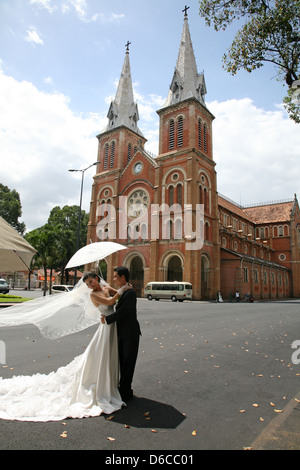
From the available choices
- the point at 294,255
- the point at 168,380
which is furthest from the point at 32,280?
the point at 168,380

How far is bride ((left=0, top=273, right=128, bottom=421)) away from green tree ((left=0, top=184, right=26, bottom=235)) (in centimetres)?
5069

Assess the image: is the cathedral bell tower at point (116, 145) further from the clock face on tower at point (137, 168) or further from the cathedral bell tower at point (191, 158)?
the cathedral bell tower at point (191, 158)

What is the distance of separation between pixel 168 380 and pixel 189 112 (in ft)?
116

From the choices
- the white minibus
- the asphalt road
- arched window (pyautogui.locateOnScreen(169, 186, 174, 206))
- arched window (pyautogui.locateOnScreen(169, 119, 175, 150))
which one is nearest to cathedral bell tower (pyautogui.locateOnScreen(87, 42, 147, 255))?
arched window (pyautogui.locateOnScreen(169, 119, 175, 150))

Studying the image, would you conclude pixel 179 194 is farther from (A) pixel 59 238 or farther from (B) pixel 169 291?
(A) pixel 59 238

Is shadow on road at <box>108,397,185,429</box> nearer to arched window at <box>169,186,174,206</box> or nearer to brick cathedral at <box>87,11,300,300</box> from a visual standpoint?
brick cathedral at <box>87,11,300,300</box>

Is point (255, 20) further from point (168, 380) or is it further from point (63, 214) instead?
point (63, 214)

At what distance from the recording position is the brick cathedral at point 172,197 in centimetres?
3347

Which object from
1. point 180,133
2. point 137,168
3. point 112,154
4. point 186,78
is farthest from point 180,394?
point 112,154

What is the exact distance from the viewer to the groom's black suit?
14.1ft

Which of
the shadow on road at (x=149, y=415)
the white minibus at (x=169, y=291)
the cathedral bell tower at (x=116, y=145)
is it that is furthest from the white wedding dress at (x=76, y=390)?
the cathedral bell tower at (x=116, y=145)

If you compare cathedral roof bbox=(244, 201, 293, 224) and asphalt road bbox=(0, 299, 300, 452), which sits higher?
cathedral roof bbox=(244, 201, 293, 224)

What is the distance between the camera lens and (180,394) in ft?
15.1

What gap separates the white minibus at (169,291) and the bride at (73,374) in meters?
25.7
